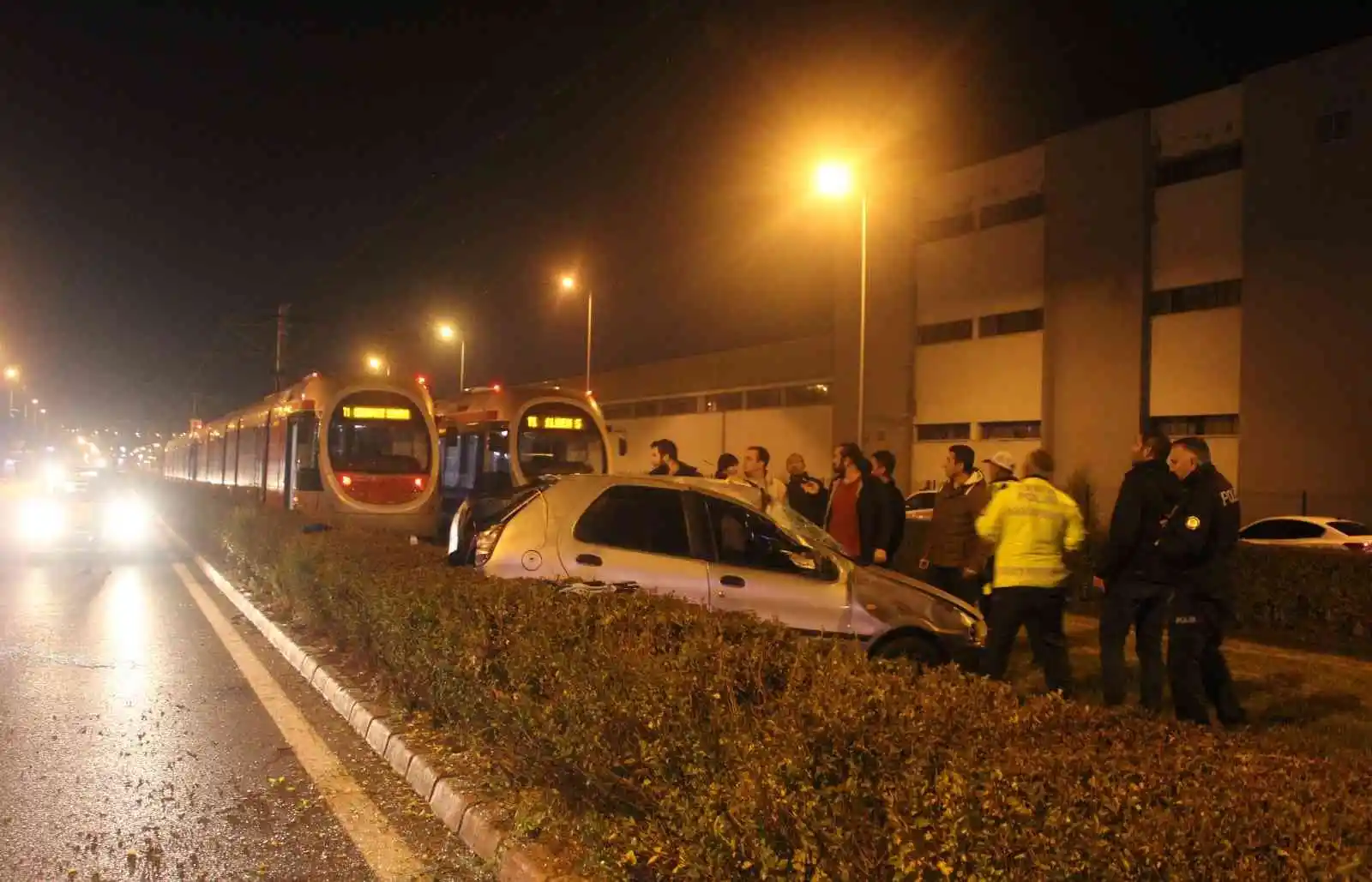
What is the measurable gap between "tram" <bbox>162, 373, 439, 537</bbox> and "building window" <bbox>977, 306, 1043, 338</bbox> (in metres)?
15.9

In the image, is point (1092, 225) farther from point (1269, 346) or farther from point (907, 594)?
point (907, 594)

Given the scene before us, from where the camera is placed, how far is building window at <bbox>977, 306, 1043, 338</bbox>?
93.8ft

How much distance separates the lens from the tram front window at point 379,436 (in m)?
18.9

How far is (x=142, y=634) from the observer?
1083cm

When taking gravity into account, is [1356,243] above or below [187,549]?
above

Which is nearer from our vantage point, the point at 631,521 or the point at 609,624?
the point at 609,624

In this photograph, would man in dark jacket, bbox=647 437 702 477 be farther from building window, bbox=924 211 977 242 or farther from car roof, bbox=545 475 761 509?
building window, bbox=924 211 977 242

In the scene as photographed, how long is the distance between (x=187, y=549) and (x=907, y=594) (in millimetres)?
18161

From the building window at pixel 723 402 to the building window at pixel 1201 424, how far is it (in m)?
15.3

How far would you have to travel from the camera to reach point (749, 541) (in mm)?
7531

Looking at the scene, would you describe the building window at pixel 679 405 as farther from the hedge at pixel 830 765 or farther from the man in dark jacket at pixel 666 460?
the hedge at pixel 830 765

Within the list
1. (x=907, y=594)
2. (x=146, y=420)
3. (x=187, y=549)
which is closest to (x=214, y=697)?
(x=907, y=594)

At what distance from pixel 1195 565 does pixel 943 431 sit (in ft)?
81.9

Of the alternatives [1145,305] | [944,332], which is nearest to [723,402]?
[944,332]
